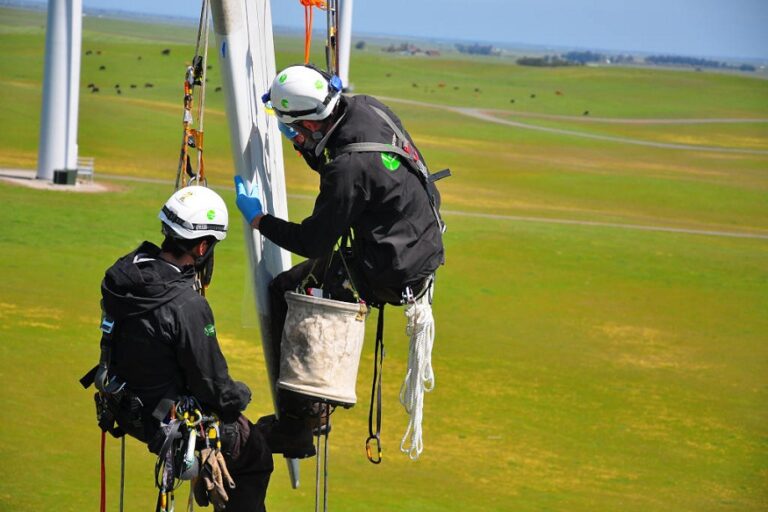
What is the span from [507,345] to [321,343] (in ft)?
32.0

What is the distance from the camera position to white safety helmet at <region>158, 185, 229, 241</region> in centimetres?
556

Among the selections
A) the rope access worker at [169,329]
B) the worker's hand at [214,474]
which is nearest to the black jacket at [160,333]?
the rope access worker at [169,329]

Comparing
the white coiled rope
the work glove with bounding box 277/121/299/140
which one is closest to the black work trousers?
the white coiled rope

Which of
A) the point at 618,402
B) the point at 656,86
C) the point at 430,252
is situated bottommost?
the point at 618,402

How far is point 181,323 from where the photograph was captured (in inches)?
215

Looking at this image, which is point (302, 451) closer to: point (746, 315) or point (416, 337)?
point (416, 337)

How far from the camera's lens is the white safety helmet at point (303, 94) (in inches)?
228

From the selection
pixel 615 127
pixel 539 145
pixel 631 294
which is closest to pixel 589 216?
pixel 631 294

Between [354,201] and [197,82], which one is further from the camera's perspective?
[197,82]

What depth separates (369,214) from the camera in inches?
239

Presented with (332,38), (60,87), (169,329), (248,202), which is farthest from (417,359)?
(60,87)

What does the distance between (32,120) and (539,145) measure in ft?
73.7

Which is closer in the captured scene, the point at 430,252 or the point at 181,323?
the point at 181,323

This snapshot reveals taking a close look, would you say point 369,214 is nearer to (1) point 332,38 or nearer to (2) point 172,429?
(1) point 332,38
